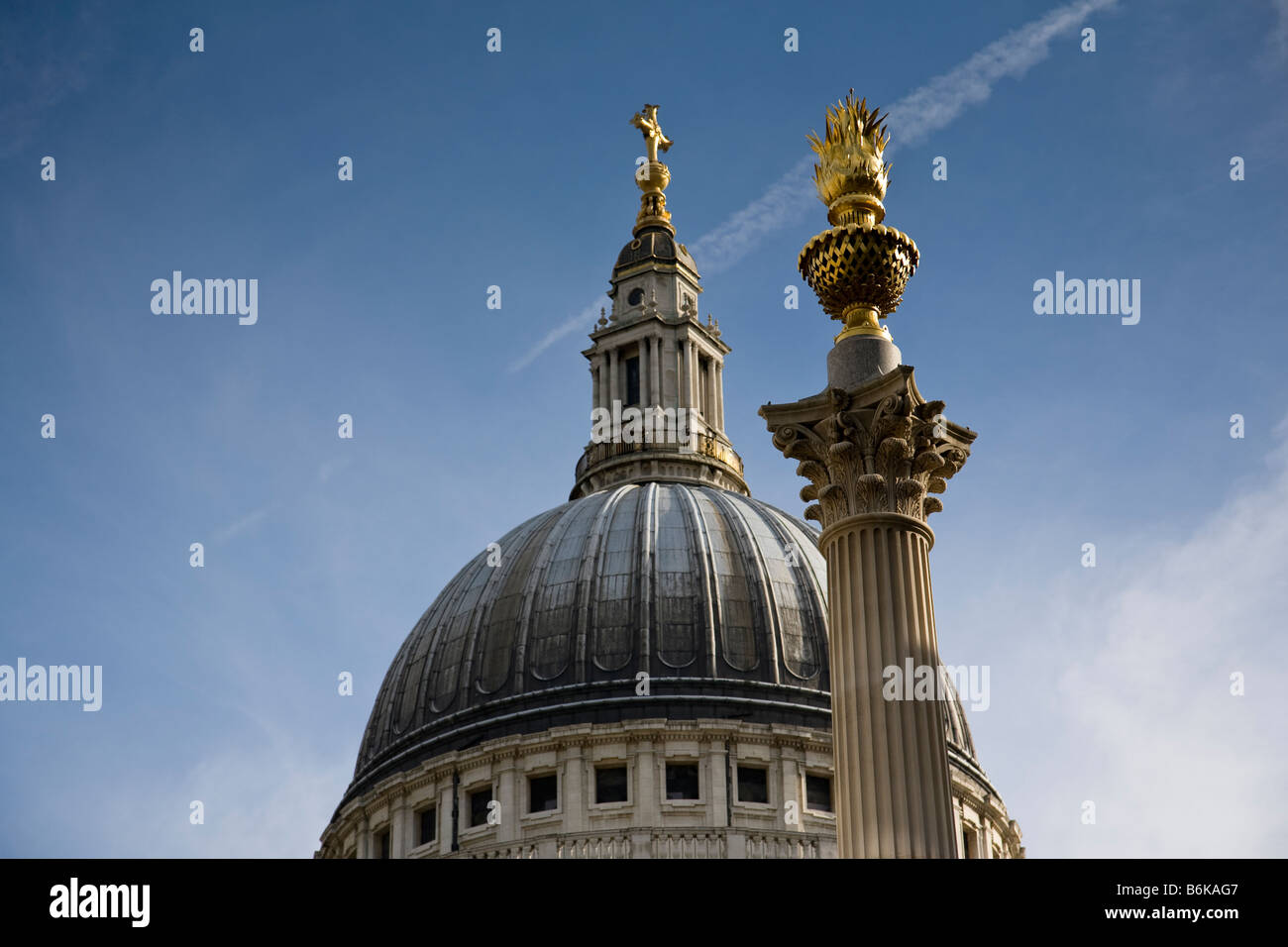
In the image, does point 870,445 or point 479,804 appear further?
point 479,804

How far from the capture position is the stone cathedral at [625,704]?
75938 millimetres

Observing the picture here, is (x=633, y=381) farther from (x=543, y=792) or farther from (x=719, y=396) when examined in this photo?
(x=543, y=792)

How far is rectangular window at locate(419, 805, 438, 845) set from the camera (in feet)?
261

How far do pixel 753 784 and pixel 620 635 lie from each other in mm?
8091

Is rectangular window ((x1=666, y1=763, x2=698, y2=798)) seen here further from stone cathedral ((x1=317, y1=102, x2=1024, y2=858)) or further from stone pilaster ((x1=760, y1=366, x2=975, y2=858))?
stone pilaster ((x1=760, y1=366, x2=975, y2=858))

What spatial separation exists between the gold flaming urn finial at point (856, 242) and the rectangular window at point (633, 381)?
230 feet

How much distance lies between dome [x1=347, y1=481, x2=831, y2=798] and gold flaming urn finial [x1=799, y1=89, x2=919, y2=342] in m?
50.5

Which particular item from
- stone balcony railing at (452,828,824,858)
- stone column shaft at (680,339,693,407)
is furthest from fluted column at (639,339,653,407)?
stone balcony railing at (452,828,824,858)

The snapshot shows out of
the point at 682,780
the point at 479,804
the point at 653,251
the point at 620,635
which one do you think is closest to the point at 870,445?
the point at 682,780

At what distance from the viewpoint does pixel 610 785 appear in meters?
77.6

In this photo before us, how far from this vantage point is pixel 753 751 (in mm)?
77625

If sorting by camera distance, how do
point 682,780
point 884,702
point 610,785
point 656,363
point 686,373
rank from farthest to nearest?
point 686,373 → point 656,363 → point 610,785 → point 682,780 → point 884,702

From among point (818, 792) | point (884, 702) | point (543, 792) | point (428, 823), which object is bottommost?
point (884, 702)
